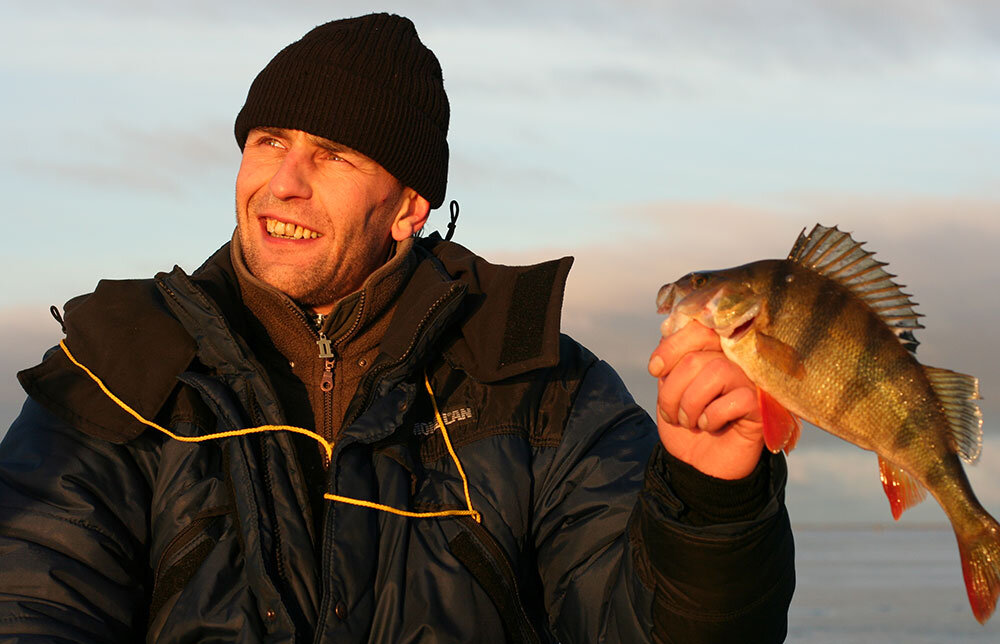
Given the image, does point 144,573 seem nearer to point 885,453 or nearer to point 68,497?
point 68,497

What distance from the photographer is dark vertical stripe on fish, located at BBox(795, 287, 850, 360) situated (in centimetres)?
281

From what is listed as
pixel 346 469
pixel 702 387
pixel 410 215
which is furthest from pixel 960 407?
pixel 410 215

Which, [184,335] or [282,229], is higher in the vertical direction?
[282,229]

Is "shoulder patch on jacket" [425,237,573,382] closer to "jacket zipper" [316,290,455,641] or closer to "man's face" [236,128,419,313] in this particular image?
"jacket zipper" [316,290,455,641]

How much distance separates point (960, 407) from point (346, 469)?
6.46ft

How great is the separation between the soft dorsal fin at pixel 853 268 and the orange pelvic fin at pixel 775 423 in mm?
392

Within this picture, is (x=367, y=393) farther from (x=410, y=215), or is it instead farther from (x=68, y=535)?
(x=410, y=215)

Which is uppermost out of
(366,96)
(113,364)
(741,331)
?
(366,96)

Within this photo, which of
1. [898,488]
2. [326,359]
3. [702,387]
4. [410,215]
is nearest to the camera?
[702,387]

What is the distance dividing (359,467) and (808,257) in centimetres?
170

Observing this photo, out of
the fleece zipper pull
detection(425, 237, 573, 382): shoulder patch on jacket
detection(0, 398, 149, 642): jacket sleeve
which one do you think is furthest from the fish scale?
detection(0, 398, 149, 642): jacket sleeve

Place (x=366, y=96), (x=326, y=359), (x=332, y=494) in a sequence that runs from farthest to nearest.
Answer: (x=366, y=96) → (x=326, y=359) → (x=332, y=494)

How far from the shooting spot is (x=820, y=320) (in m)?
2.84

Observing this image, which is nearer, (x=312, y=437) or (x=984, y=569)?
(x=984, y=569)
